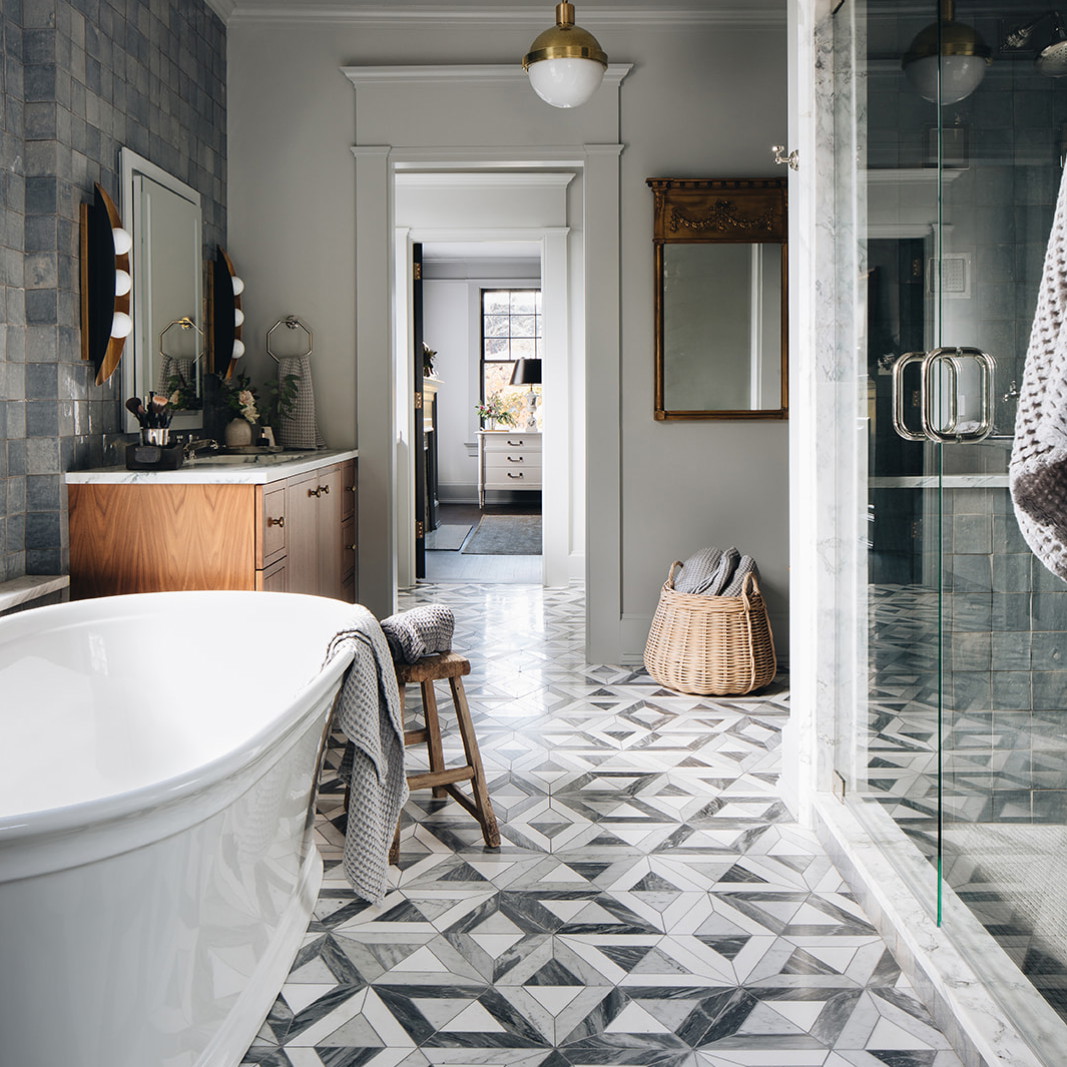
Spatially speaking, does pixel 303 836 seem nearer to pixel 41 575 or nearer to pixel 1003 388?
pixel 41 575

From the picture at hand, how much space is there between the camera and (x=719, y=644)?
3908 millimetres

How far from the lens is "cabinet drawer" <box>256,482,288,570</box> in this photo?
296cm

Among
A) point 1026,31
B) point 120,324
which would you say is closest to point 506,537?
point 120,324

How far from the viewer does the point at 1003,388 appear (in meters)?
1.63

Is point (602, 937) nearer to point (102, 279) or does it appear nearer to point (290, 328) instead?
point (102, 279)

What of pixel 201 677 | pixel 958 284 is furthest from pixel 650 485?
pixel 958 284

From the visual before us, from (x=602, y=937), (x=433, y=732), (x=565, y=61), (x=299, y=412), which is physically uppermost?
Answer: (x=565, y=61)

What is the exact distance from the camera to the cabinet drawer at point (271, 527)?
9.71ft

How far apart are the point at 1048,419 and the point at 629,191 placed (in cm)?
376

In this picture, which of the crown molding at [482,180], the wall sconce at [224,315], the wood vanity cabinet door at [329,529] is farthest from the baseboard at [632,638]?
the crown molding at [482,180]

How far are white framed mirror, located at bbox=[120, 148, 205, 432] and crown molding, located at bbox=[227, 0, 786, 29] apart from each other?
38.4 inches

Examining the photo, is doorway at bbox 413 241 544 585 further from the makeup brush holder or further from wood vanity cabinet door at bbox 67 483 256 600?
wood vanity cabinet door at bbox 67 483 256 600

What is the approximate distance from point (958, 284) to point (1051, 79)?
40cm

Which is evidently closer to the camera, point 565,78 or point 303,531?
point 565,78
